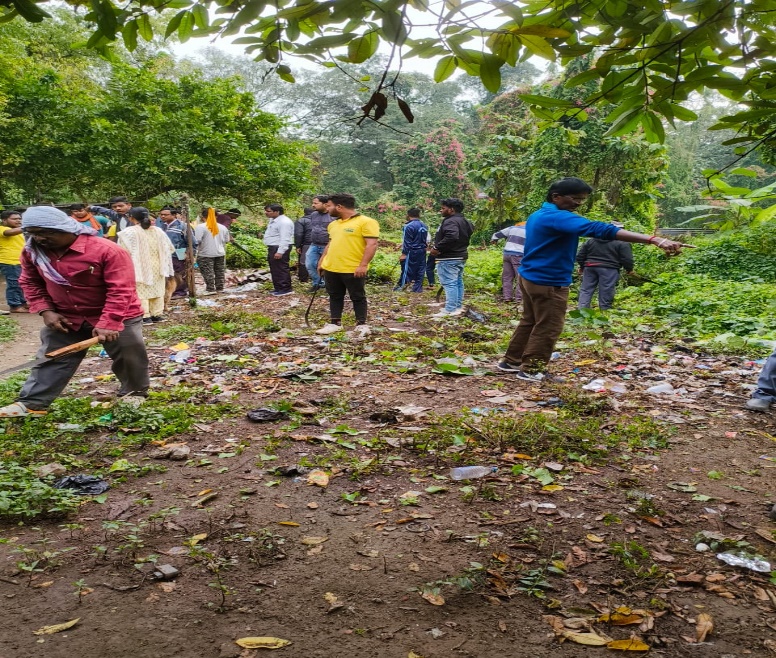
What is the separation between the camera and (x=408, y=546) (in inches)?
111

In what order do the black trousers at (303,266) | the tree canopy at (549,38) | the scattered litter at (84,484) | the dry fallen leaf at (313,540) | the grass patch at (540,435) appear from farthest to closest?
the black trousers at (303,266)
the grass patch at (540,435)
the scattered litter at (84,484)
the dry fallen leaf at (313,540)
the tree canopy at (549,38)

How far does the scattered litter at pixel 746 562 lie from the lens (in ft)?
8.52

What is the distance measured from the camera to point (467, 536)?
287 centimetres

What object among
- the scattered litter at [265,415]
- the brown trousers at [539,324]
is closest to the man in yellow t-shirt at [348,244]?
the brown trousers at [539,324]

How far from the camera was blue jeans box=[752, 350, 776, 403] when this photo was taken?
4.84m

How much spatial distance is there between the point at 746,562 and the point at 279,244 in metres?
9.58

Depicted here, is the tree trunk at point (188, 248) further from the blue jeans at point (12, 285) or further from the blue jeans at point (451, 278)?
the blue jeans at point (451, 278)

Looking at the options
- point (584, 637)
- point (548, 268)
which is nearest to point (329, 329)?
point (548, 268)

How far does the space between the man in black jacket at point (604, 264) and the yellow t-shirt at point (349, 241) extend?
3523mm

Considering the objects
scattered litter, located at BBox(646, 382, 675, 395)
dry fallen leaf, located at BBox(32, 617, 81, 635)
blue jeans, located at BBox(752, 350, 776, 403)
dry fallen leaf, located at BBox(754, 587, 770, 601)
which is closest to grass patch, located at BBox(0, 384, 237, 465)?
dry fallen leaf, located at BBox(32, 617, 81, 635)

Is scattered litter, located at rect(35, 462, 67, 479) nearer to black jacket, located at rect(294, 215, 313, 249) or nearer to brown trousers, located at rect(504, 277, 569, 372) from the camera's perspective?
brown trousers, located at rect(504, 277, 569, 372)

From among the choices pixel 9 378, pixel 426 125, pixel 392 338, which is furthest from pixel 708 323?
pixel 426 125

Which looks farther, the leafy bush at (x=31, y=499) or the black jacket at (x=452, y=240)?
the black jacket at (x=452, y=240)

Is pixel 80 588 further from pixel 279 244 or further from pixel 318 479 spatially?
pixel 279 244
